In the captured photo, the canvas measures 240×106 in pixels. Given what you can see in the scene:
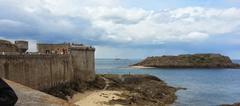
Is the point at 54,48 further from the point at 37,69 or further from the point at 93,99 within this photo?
the point at 37,69

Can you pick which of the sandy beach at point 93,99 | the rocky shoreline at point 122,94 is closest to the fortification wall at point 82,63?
the rocky shoreline at point 122,94

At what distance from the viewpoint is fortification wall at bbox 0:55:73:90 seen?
1207 inches

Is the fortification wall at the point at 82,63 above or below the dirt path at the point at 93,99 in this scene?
above

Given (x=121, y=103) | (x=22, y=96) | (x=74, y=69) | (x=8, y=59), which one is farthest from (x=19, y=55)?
(x=22, y=96)

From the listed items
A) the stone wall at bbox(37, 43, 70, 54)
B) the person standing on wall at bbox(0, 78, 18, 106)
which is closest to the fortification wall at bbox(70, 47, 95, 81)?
the stone wall at bbox(37, 43, 70, 54)

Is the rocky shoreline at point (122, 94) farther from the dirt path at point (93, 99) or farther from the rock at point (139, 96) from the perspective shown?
the dirt path at point (93, 99)

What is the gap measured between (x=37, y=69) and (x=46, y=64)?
3.30 meters

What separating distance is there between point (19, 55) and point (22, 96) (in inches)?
1054

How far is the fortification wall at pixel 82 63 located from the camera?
168ft

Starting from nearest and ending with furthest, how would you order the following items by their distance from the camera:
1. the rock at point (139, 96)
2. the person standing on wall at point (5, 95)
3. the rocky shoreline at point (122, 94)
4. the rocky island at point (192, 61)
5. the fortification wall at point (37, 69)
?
the person standing on wall at point (5, 95) < the fortification wall at point (37, 69) < the rocky shoreline at point (122, 94) < the rock at point (139, 96) < the rocky island at point (192, 61)

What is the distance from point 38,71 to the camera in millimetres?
37062

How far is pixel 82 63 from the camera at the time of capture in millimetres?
52406

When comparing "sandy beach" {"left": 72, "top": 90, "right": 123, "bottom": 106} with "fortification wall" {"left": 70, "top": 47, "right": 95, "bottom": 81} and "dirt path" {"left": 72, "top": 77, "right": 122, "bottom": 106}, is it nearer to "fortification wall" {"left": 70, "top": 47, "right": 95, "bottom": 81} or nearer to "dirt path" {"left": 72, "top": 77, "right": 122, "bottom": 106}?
"dirt path" {"left": 72, "top": 77, "right": 122, "bottom": 106}

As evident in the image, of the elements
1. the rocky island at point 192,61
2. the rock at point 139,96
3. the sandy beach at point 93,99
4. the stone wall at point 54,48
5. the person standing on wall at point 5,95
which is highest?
the stone wall at point 54,48
